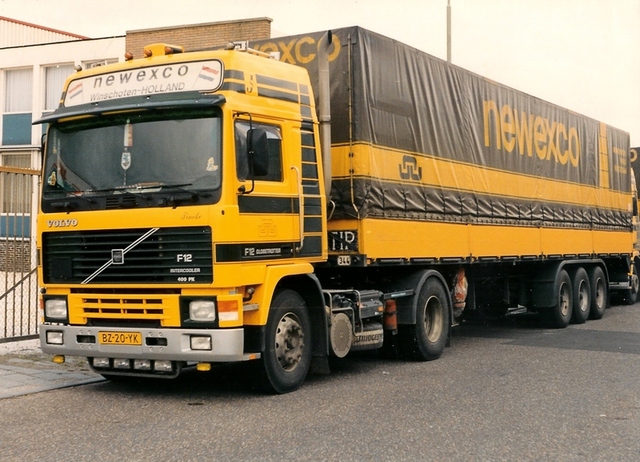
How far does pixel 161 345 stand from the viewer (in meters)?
8.29

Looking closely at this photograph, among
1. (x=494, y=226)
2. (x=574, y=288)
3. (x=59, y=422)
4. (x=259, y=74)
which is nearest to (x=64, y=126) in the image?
(x=259, y=74)

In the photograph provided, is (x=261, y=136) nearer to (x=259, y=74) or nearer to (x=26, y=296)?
(x=259, y=74)

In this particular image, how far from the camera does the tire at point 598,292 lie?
17766 millimetres

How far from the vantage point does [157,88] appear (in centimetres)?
873

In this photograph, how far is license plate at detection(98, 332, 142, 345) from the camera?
8.40 meters

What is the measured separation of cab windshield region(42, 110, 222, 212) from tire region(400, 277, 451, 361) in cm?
409

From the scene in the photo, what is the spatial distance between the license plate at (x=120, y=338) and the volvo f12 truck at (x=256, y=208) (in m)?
0.02

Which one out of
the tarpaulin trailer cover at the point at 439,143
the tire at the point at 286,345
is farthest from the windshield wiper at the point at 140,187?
the tarpaulin trailer cover at the point at 439,143

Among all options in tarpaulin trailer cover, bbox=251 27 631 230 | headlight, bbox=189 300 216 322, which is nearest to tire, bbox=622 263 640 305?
tarpaulin trailer cover, bbox=251 27 631 230

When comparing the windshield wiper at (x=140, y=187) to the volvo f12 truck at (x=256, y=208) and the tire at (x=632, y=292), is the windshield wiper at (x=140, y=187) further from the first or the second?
the tire at (x=632, y=292)

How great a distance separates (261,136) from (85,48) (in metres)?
26.9

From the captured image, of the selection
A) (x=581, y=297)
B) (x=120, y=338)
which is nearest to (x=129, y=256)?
(x=120, y=338)

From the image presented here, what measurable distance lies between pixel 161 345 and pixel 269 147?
7.21ft

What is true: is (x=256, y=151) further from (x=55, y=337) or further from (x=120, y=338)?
(x=55, y=337)
